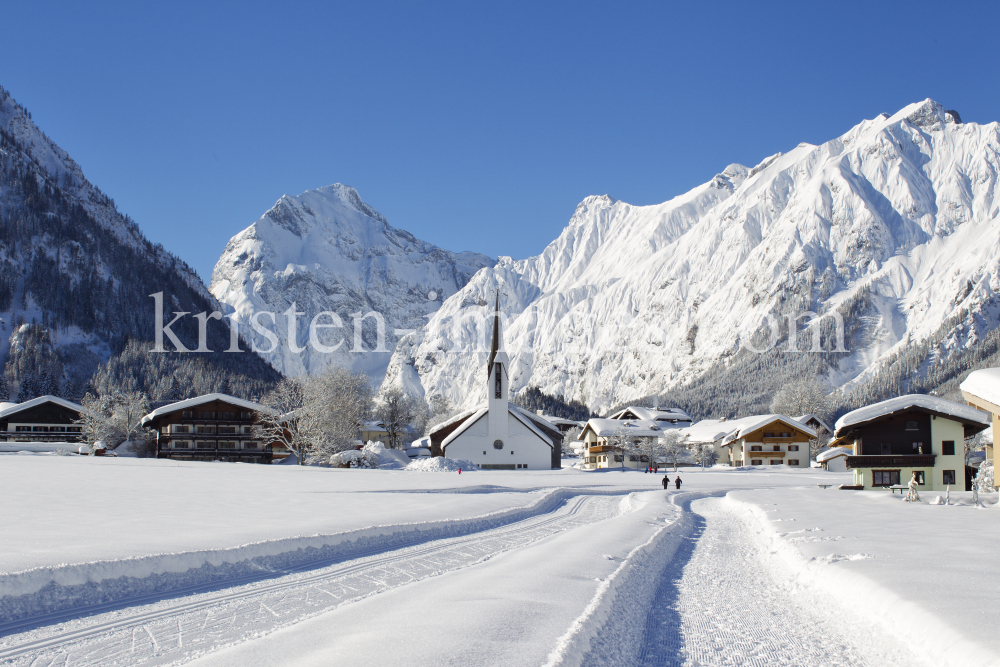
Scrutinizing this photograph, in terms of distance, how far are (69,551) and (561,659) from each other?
32.2ft

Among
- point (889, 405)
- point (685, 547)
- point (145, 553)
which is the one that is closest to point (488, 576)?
point (145, 553)

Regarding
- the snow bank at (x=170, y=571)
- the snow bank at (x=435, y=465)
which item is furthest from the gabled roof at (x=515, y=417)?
the snow bank at (x=170, y=571)

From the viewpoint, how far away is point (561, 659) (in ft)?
23.4

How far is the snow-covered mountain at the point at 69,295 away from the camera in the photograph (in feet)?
476

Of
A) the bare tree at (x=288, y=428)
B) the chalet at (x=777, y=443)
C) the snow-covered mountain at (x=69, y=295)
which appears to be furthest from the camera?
the snow-covered mountain at (x=69, y=295)

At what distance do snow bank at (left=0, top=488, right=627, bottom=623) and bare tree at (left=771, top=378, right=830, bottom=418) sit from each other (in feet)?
386

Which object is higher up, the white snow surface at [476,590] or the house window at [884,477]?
the white snow surface at [476,590]

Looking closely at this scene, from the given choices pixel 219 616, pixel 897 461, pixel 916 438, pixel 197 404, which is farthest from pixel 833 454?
pixel 219 616

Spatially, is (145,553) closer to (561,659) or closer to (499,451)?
(561,659)

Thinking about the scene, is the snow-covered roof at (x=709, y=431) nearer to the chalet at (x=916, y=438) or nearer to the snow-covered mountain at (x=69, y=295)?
the chalet at (x=916, y=438)

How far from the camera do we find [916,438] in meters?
43.6

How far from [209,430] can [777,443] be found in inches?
2764

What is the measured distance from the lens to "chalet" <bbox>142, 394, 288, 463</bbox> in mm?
82188

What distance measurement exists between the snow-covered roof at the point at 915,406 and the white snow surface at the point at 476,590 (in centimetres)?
2244
